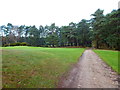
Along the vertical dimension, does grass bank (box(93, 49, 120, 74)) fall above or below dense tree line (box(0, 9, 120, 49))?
below

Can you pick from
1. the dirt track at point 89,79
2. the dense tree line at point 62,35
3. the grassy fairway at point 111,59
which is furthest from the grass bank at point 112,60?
the dense tree line at point 62,35

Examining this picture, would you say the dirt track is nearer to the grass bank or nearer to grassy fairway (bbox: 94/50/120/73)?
the grass bank

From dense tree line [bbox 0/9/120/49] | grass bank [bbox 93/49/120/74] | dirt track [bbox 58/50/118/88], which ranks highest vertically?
dense tree line [bbox 0/9/120/49]

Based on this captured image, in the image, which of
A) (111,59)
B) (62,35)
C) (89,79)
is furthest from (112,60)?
(62,35)

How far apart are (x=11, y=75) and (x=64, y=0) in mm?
15357

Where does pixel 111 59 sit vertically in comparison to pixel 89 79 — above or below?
above

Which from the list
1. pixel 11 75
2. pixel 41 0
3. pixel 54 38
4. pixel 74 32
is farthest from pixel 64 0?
pixel 54 38

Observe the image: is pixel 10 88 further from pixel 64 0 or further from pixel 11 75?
pixel 64 0

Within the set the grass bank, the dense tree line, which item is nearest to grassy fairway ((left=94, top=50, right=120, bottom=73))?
the grass bank

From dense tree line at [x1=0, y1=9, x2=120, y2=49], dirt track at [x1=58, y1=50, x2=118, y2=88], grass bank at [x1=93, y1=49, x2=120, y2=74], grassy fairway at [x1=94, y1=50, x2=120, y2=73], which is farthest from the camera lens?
dense tree line at [x1=0, y1=9, x2=120, y2=49]

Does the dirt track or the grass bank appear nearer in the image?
the dirt track

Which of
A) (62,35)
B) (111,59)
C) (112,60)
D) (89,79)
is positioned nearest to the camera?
(89,79)

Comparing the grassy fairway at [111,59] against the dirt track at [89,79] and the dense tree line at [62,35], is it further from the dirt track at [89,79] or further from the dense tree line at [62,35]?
the dense tree line at [62,35]

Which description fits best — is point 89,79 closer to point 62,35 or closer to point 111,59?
point 111,59
